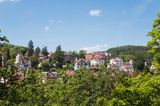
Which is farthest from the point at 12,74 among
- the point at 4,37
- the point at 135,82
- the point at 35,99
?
the point at 35,99

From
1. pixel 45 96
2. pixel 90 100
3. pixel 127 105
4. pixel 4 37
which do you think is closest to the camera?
pixel 4 37

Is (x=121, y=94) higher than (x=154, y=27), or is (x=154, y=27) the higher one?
(x=154, y=27)

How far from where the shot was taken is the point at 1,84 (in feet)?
48.2

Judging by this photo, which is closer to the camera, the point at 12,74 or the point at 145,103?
the point at 12,74

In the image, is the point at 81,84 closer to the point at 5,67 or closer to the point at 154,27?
the point at 154,27

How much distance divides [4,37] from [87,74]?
56021 mm

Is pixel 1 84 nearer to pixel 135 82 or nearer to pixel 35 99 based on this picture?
pixel 135 82

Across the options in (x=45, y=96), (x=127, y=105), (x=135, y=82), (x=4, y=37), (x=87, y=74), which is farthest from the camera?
(x=87, y=74)

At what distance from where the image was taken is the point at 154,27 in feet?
76.0

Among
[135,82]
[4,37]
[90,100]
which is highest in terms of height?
A: [4,37]

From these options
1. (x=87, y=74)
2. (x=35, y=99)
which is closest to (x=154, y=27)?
(x=35, y=99)

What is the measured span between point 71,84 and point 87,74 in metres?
4.92

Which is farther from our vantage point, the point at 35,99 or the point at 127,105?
the point at 35,99

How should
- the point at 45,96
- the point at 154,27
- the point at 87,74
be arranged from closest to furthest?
the point at 154,27, the point at 45,96, the point at 87,74
